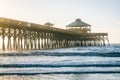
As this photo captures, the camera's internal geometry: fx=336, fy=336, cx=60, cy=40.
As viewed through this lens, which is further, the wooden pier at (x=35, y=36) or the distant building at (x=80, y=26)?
the distant building at (x=80, y=26)

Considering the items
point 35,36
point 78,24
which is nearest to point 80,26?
point 78,24

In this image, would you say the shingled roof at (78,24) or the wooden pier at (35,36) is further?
the shingled roof at (78,24)

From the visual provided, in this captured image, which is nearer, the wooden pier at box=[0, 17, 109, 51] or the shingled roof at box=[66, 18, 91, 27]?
the wooden pier at box=[0, 17, 109, 51]

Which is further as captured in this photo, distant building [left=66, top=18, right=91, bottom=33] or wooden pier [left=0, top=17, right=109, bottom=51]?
distant building [left=66, top=18, right=91, bottom=33]

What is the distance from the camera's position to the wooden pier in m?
38.3

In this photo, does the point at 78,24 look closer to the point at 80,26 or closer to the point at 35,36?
the point at 80,26

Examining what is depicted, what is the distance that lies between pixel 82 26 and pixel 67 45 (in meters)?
9.97

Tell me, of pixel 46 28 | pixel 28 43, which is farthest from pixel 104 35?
pixel 28 43

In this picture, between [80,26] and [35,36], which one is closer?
[35,36]

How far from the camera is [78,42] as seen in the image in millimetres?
82875

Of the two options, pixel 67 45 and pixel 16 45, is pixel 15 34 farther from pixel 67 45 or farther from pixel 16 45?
pixel 67 45

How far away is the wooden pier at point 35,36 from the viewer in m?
38.3

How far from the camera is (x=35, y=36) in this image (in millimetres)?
49250

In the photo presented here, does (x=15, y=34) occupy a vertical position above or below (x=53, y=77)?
above
